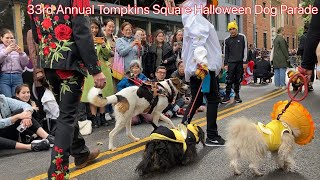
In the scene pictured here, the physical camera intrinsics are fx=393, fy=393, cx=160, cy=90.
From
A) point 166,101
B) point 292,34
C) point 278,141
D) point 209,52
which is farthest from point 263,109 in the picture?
point 292,34

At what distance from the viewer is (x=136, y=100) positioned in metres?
5.77

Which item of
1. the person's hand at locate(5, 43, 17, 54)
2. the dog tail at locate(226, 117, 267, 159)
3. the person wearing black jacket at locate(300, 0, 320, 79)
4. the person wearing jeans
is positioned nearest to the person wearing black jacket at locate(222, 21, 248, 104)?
the person wearing jeans

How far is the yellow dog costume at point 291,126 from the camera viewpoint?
380 cm

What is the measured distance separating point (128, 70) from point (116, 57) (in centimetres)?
40

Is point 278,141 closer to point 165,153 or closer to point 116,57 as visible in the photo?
point 165,153

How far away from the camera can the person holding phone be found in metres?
7.01

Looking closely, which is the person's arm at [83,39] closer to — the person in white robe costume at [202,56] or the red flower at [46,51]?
the red flower at [46,51]

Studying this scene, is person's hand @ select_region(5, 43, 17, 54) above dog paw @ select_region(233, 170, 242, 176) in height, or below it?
above

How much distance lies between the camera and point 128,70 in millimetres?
7953

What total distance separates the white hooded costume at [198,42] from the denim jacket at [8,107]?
2.67 metres

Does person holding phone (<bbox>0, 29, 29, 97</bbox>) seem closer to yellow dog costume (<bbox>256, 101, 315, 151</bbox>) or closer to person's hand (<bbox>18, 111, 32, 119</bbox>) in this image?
person's hand (<bbox>18, 111, 32, 119</bbox>)

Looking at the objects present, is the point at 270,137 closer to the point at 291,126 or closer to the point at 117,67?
the point at 291,126

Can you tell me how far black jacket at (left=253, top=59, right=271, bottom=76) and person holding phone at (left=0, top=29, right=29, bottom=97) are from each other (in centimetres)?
1090

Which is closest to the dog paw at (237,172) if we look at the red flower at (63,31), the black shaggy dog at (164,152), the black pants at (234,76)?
the black shaggy dog at (164,152)
